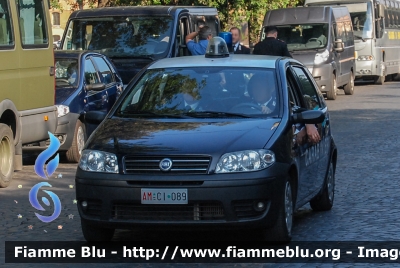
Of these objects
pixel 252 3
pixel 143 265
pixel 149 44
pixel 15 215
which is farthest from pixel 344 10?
pixel 143 265

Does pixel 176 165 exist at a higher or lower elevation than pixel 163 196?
higher

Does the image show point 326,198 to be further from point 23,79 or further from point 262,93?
point 23,79

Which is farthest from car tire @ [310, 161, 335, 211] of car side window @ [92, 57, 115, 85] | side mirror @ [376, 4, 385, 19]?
side mirror @ [376, 4, 385, 19]

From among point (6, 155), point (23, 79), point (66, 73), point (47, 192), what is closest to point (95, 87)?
point (66, 73)

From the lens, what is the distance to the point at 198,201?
7430 mm

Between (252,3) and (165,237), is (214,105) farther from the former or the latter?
(252,3)

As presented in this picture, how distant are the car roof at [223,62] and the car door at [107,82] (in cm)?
580

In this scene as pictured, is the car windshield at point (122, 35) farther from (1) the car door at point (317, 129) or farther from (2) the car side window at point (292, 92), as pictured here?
(2) the car side window at point (292, 92)

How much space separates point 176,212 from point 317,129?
2.21m

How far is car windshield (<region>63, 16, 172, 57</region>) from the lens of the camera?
1845cm

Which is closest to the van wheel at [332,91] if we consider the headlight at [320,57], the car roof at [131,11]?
the headlight at [320,57]

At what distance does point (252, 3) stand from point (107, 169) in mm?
25906

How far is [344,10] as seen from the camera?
3075 cm

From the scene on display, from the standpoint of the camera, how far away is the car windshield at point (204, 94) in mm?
8508
